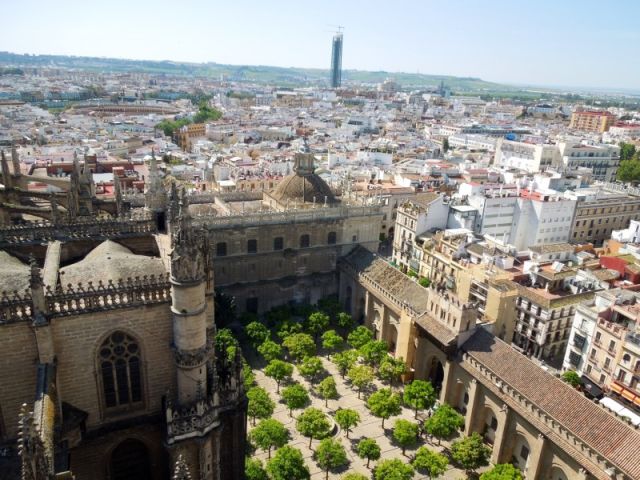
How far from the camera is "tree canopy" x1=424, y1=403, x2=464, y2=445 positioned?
36219mm

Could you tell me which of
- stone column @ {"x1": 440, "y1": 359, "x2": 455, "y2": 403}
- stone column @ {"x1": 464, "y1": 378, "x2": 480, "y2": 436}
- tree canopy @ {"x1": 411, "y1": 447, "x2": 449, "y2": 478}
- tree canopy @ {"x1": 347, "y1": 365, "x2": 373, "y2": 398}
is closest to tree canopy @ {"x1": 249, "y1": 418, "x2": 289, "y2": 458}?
tree canopy @ {"x1": 411, "y1": 447, "x2": 449, "y2": 478}

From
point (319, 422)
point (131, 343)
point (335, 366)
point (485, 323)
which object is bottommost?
point (335, 366)

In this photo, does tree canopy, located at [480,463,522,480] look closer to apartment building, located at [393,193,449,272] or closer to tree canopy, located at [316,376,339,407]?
tree canopy, located at [316,376,339,407]

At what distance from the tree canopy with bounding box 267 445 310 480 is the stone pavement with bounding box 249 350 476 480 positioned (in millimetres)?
3949

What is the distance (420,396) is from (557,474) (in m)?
10.3

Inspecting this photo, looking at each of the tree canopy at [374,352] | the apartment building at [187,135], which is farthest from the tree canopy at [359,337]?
the apartment building at [187,135]

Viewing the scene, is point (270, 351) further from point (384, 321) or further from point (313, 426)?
point (384, 321)

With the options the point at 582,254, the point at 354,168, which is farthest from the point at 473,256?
the point at 354,168

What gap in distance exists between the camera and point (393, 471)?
102 feet

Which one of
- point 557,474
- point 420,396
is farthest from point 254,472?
point 557,474

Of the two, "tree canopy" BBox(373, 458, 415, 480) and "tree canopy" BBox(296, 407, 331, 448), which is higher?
"tree canopy" BBox(373, 458, 415, 480)

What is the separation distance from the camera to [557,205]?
74.4m

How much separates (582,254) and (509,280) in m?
16.0

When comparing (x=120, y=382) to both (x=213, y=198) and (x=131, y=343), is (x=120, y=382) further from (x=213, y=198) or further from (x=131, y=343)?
(x=213, y=198)
